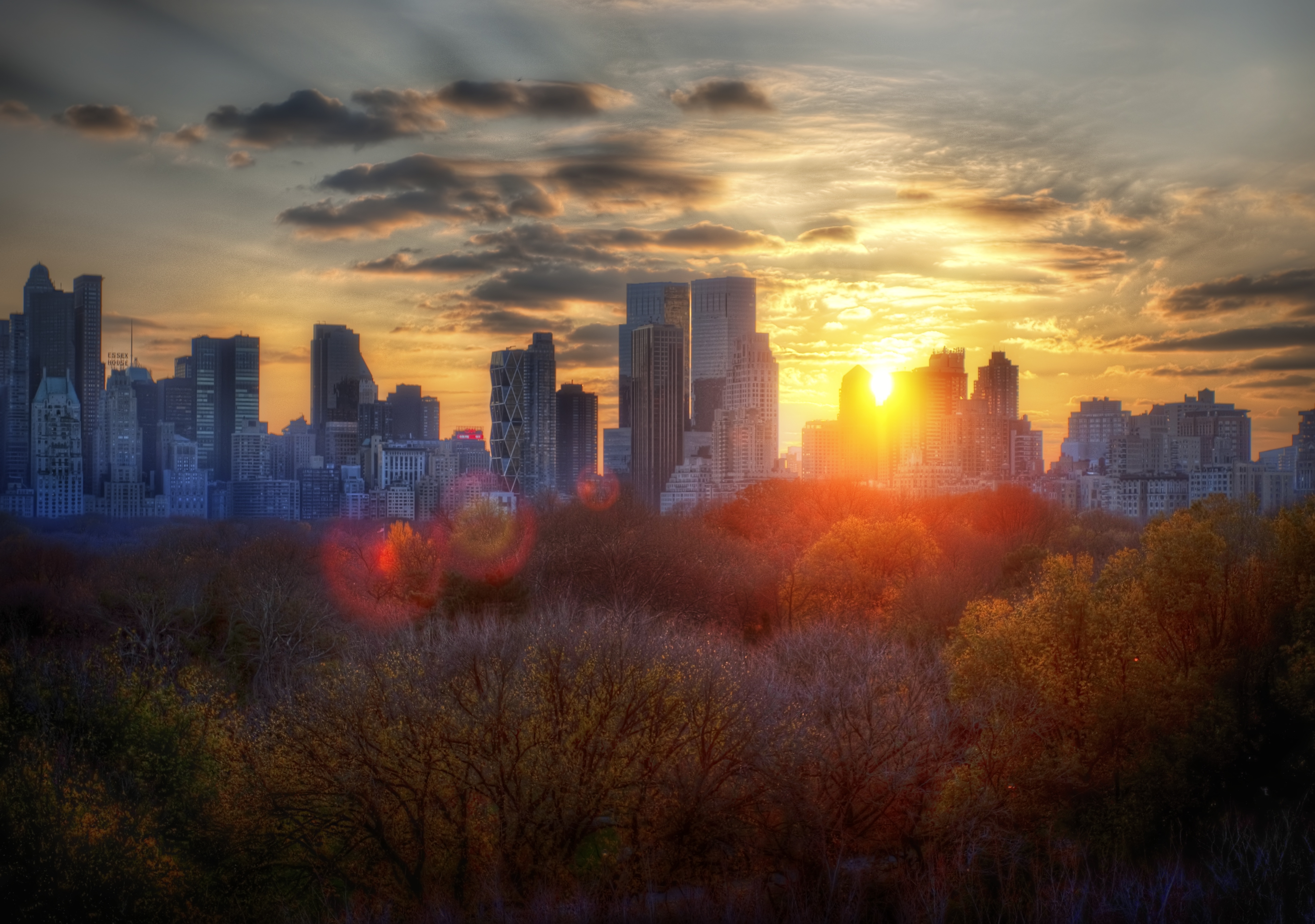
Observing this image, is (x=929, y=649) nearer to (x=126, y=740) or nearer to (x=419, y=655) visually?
(x=419, y=655)

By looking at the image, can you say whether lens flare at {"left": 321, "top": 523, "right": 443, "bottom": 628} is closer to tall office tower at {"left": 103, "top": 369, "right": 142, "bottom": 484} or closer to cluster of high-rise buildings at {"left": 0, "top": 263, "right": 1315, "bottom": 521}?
cluster of high-rise buildings at {"left": 0, "top": 263, "right": 1315, "bottom": 521}

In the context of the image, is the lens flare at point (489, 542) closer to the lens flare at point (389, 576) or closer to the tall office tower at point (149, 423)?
the lens flare at point (389, 576)

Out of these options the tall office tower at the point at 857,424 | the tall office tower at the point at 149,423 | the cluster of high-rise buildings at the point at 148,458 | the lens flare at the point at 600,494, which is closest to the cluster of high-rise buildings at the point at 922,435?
the tall office tower at the point at 857,424

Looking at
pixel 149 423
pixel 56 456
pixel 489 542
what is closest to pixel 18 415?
pixel 56 456

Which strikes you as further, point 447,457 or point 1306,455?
point 447,457

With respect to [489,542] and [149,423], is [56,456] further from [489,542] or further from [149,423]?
[489,542]

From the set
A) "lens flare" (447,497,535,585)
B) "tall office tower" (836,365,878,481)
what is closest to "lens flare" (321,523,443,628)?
"lens flare" (447,497,535,585)

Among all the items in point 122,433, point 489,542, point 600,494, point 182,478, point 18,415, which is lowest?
point 489,542

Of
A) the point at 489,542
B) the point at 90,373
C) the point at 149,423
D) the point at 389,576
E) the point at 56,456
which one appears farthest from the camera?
the point at 149,423

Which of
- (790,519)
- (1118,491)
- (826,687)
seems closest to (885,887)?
(826,687)
